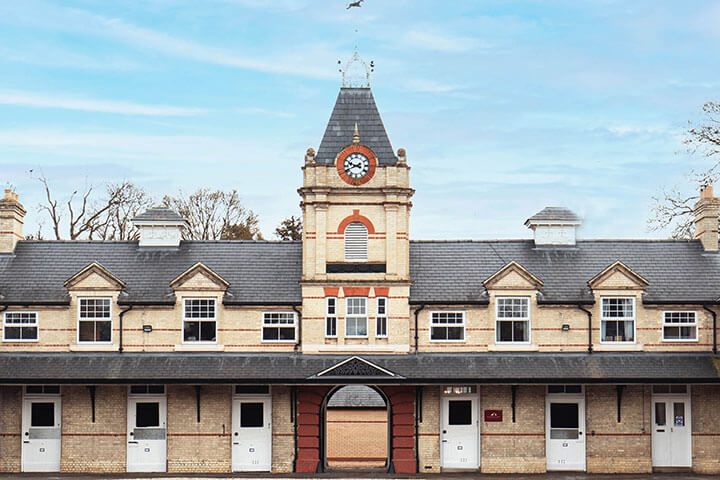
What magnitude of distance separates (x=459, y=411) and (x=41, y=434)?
12.0 metres

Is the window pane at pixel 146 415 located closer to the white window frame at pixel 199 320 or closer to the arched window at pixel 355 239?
the white window frame at pixel 199 320

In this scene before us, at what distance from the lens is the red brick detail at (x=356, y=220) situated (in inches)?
1252

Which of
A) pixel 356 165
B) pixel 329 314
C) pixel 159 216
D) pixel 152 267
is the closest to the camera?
pixel 329 314

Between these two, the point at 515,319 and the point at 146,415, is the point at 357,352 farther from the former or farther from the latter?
the point at 146,415

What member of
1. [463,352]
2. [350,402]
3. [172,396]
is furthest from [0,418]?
[350,402]

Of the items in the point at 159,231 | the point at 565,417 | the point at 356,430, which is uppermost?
the point at 159,231

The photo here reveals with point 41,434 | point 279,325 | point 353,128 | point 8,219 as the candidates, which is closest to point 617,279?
point 353,128

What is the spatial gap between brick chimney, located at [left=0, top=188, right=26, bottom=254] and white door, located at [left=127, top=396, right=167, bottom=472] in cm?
665

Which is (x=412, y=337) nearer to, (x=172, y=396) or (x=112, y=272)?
(x=172, y=396)

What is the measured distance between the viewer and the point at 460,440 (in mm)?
31094

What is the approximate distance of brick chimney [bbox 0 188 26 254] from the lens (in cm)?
A: 3338

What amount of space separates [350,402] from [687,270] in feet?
54.3

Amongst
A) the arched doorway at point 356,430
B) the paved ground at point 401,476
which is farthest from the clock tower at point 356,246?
the paved ground at point 401,476

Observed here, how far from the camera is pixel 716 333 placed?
31.7 m
